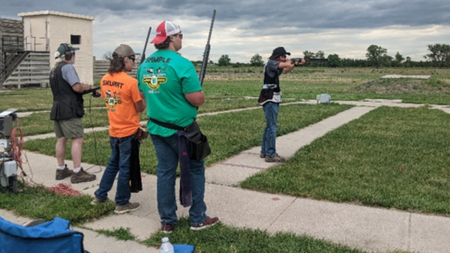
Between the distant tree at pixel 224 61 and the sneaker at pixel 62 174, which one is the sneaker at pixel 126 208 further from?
the distant tree at pixel 224 61

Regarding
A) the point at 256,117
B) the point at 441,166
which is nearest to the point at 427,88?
the point at 256,117

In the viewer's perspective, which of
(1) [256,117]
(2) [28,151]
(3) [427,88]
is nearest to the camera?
(2) [28,151]

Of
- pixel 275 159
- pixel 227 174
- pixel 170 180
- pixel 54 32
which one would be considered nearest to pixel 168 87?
pixel 170 180

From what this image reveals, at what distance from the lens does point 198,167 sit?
4332 mm

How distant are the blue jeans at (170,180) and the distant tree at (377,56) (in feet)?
413

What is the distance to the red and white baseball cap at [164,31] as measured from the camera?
4.12 meters

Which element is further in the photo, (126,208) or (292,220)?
(126,208)

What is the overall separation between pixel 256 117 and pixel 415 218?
355 inches

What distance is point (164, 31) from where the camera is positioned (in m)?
4.13

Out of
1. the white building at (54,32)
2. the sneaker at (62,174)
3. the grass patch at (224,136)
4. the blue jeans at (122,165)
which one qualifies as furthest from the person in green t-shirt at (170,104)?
the white building at (54,32)

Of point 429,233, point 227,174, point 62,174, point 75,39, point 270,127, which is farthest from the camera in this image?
point 75,39

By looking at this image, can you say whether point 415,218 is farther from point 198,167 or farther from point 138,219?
point 138,219

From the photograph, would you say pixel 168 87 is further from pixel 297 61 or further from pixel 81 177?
pixel 297 61

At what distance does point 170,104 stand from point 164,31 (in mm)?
727
